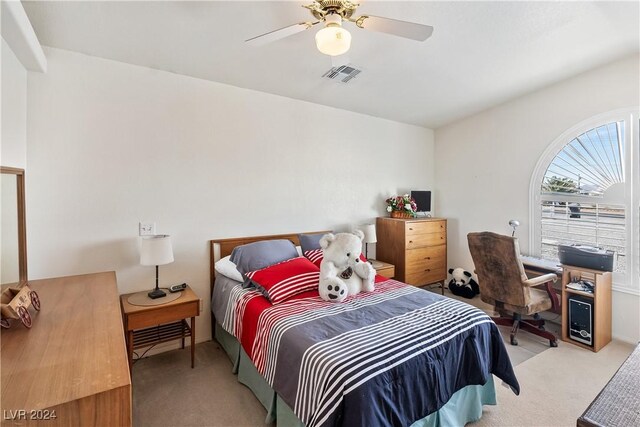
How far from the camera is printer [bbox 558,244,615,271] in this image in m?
2.85

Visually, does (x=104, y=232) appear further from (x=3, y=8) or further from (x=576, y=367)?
(x=576, y=367)

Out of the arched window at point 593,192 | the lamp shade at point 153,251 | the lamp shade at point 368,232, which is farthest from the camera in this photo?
the lamp shade at point 368,232

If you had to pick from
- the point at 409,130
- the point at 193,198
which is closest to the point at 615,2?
the point at 409,130

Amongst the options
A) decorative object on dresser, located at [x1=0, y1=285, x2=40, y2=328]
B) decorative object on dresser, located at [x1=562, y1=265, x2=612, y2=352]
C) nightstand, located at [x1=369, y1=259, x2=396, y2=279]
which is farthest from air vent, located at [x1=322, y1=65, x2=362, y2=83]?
decorative object on dresser, located at [x1=562, y1=265, x2=612, y2=352]

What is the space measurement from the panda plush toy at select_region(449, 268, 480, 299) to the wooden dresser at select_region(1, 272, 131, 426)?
407cm

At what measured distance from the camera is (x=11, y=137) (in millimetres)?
1818

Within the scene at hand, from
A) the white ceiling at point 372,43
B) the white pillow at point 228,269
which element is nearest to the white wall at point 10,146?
the white ceiling at point 372,43

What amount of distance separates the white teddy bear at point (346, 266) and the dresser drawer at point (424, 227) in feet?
5.09

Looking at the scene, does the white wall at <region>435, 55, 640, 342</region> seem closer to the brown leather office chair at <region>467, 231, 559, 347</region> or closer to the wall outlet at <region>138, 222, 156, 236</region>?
the brown leather office chair at <region>467, 231, 559, 347</region>

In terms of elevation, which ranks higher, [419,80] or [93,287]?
[419,80]

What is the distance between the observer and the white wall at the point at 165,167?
7.43 feet

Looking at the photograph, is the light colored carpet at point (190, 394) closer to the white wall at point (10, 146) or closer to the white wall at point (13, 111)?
the white wall at point (10, 146)

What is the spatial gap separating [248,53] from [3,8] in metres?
1.46

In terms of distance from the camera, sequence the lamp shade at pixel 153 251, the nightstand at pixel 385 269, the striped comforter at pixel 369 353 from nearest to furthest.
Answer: the striped comforter at pixel 369 353, the lamp shade at pixel 153 251, the nightstand at pixel 385 269
